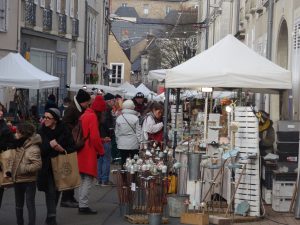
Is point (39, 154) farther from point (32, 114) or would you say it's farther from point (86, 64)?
point (86, 64)

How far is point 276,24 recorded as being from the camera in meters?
21.5

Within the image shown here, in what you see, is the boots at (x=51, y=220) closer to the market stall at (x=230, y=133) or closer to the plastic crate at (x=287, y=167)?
the market stall at (x=230, y=133)

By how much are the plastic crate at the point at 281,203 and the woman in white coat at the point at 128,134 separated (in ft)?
10.6

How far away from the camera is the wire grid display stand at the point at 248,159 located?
11.2 meters

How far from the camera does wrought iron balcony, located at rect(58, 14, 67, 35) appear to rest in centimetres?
3405

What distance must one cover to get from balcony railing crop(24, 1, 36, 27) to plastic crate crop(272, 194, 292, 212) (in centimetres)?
1803

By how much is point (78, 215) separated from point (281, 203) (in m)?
3.30

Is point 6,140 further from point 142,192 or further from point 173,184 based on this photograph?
point 173,184

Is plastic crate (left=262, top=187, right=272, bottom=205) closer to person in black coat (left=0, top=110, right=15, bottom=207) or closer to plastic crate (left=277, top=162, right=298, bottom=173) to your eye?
plastic crate (left=277, top=162, right=298, bottom=173)

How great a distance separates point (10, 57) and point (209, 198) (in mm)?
9287

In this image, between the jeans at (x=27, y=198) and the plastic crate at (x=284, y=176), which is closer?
the jeans at (x=27, y=198)

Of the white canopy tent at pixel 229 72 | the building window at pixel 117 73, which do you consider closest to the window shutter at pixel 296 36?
the white canopy tent at pixel 229 72

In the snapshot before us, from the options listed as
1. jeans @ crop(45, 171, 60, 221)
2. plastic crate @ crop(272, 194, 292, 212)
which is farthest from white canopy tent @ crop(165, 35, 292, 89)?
jeans @ crop(45, 171, 60, 221)

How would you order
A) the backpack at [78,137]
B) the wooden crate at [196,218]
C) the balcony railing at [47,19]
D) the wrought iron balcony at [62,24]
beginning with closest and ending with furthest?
the wooden crate at [196,218] → the backpack at [78,137] → the balcony railing at [47,19] → the wrought iron balcony at [62,24]
